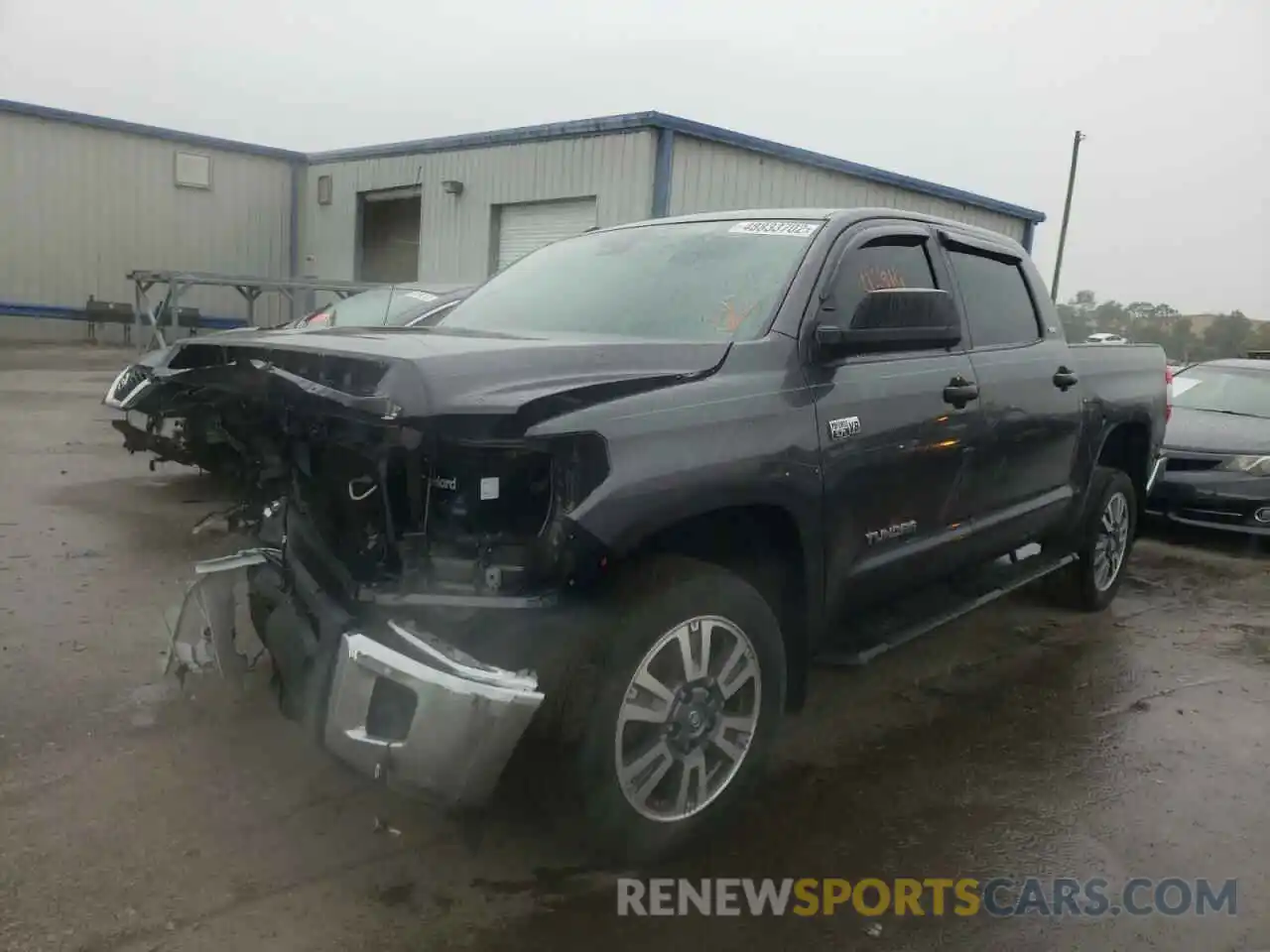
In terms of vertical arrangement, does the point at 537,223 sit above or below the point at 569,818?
above

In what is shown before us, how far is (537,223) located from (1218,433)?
36.1 feet

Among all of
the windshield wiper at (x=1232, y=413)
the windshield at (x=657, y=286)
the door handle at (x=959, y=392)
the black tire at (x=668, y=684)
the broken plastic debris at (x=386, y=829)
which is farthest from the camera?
the windshield wiper at (x=1232, y=413)

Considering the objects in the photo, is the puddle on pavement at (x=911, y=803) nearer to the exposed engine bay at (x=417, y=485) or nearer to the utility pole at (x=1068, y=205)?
the exposed engine bay at (x=417, y=485)

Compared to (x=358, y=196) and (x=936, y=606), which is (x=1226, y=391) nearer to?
(x=936, y=606)

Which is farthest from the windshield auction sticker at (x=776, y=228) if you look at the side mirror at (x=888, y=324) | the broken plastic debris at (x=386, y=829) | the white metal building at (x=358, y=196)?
the white metal building at (x=358, y=196)

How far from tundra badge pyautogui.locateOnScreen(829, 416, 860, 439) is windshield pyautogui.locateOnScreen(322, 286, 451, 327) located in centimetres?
513

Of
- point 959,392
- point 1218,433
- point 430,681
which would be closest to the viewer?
point 430,681

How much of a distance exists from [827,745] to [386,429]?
2.19 m

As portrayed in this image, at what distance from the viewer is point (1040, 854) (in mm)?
3270

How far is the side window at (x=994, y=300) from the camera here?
449 centimetres

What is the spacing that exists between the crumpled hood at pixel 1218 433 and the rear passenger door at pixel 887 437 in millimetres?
4682

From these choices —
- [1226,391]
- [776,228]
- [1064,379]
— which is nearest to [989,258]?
[1064,379]

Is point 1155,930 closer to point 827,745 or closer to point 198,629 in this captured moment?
point 827,745

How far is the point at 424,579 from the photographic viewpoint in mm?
2768
